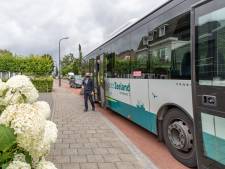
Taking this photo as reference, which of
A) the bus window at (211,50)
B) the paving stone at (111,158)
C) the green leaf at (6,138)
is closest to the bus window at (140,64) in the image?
the paving stone at (111,158)

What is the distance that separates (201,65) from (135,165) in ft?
7.95

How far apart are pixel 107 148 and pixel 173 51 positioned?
9.09 ft

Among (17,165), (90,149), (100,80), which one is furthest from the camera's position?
(100,80)

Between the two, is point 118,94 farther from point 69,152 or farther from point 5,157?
point 5,157

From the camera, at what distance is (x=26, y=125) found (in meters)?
1.71

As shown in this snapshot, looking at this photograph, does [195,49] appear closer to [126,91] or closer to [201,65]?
[201,65]

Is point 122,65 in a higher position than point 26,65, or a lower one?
lower

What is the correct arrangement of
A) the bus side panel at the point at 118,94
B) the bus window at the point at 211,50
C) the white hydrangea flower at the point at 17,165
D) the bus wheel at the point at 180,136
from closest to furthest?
1. the white hydrangea flower at the point at 17,165
2. the bus window at the point at 211,50
3. the bus wheel at the point at 180,136
4. the bus side panel at the point at 118,94

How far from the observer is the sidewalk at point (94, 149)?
659cm

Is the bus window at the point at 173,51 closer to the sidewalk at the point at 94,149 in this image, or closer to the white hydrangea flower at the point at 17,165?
the sidewalk at the point at 94,149

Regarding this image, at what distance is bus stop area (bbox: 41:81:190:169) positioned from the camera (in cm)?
664

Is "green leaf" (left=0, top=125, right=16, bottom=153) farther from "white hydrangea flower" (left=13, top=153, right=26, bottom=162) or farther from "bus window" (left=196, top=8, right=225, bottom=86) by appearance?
"bus window" (left=196, top=8, right=225, bottom=86)

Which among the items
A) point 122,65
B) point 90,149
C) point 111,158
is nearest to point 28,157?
point 111,158

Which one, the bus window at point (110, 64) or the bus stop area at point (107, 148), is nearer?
the bus stop area at point (107, 148)
